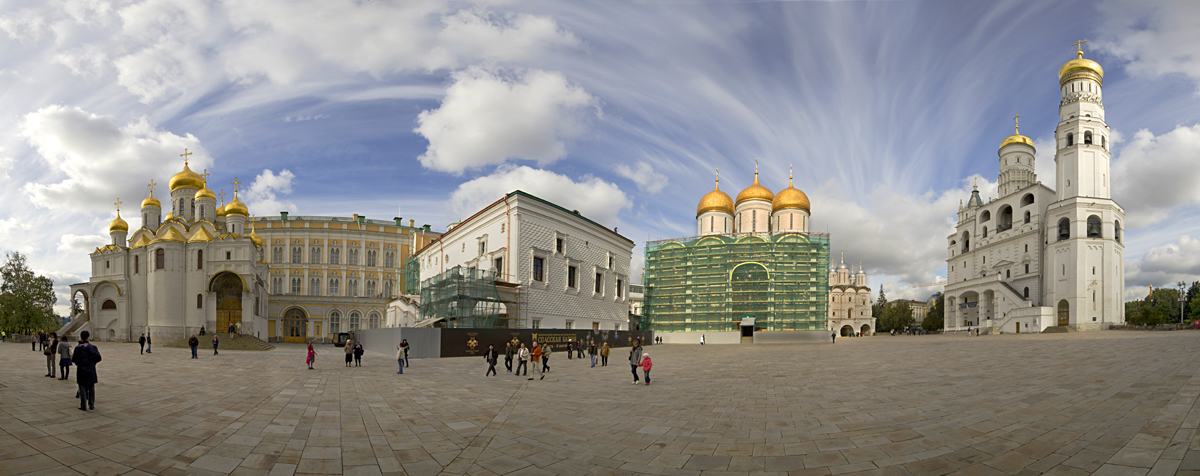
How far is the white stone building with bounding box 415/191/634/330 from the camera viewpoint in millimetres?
33000

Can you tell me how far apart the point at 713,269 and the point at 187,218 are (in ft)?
160

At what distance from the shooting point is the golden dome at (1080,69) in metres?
60.7

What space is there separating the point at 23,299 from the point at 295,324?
20.9 metres

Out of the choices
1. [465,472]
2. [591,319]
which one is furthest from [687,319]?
[465,472]

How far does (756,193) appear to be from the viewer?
65000 millimetres

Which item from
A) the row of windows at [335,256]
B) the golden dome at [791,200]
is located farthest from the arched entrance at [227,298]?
the golden dome at [791,200]

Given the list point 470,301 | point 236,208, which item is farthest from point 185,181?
point 470,301

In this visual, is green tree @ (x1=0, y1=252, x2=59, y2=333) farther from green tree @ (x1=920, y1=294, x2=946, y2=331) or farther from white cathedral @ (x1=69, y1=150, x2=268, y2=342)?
green tree @ (x1=920, y1=294, x2=946, y2=331)

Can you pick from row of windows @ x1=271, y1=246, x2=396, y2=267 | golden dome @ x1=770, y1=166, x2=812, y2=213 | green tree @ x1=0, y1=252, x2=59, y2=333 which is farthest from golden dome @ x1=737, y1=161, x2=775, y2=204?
green tree @ x1=0, y1=252, x2=59, y2=333

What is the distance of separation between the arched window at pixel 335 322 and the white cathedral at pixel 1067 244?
225 ft

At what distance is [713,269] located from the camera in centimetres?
5619

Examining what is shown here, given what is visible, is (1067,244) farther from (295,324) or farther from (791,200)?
(295,324)

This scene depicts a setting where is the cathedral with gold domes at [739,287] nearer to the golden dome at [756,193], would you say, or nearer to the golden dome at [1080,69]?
the golden dome at [756,193]

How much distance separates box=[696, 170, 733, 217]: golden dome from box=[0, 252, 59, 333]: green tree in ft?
209
